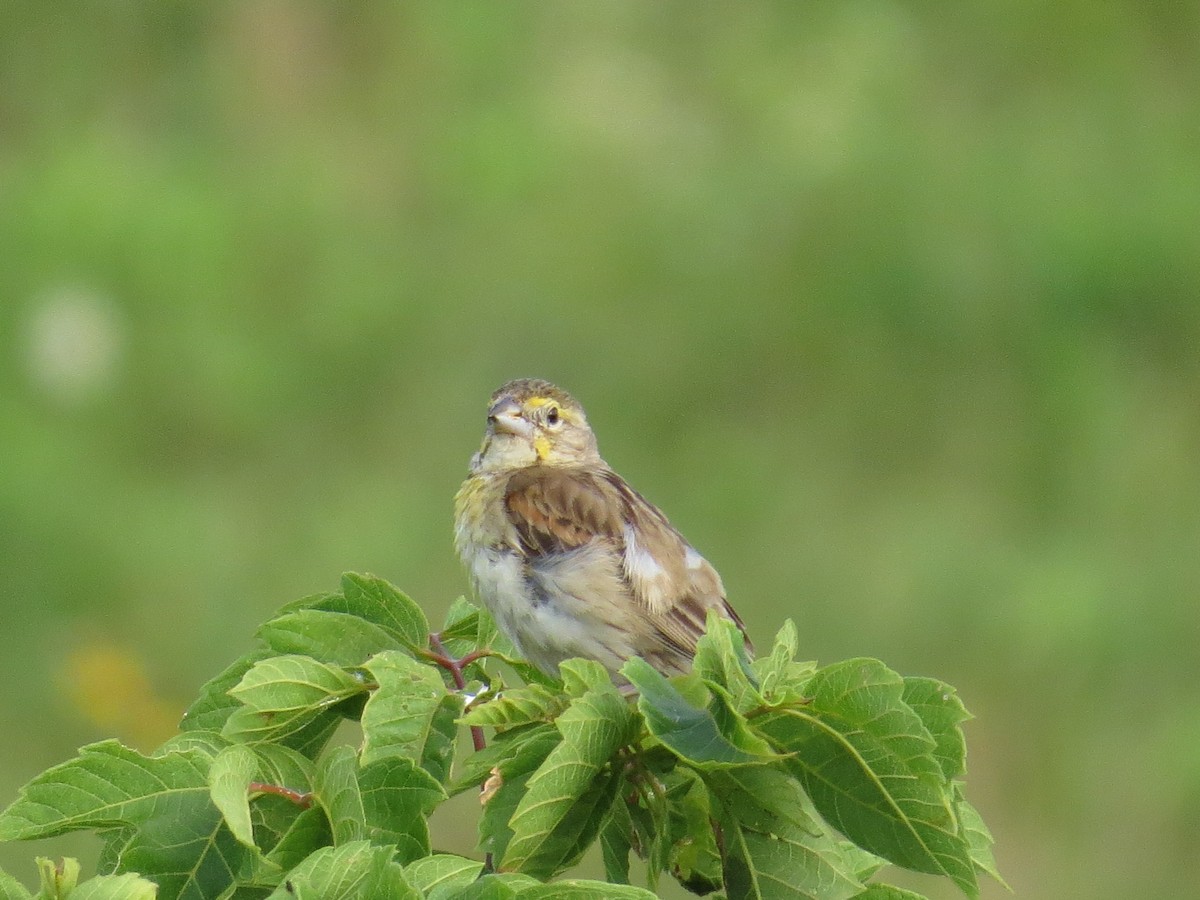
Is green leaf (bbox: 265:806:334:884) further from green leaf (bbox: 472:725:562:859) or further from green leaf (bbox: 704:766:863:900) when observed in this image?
green leaf (bbox: 704:766:863:900)

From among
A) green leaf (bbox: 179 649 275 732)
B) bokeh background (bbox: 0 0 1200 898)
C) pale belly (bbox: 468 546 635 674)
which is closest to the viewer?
green leaf (bbox: 179 649 275 732)

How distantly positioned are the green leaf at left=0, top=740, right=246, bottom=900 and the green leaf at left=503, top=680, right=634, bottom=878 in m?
0.40

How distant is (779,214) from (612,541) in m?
4.78

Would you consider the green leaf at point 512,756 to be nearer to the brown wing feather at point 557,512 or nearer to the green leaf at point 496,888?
the green leaf at point 496,888

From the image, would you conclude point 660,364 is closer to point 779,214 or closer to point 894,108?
point 779,214

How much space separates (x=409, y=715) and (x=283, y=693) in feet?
0.62

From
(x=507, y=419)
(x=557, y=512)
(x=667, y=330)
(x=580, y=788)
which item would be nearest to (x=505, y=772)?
(x=580, y=788)

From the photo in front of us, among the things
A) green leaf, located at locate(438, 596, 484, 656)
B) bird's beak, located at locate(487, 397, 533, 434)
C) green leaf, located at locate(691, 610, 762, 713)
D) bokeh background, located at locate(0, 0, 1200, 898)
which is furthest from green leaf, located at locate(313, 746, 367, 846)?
bokeh background, located at locate(0, 0, 1200, 898)

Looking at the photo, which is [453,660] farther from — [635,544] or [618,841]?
[635,544]

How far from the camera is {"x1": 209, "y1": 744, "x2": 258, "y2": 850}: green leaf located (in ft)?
7.82

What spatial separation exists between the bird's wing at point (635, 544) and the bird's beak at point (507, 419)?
336mm

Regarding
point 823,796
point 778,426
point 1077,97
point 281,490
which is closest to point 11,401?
point 281,490

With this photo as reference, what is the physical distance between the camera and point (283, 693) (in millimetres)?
2773

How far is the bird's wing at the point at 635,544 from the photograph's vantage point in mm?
4754
